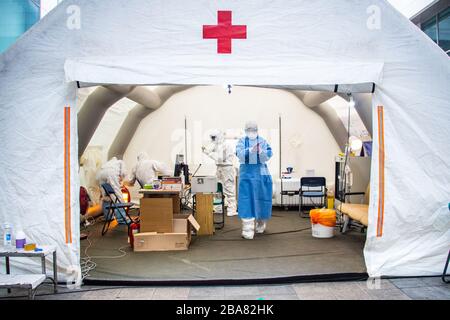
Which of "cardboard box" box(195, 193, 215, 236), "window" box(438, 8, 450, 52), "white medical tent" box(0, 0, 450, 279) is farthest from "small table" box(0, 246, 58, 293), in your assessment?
"window" box(438, 8, 450, 52)

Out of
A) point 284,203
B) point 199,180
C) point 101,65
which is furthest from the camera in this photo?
point 284,203

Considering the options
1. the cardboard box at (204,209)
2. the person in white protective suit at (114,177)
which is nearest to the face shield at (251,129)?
the cardboard box at (204,209)

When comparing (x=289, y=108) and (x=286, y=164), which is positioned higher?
(x=289, y=108)

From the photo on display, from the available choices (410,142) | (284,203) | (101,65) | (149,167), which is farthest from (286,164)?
(101,65)

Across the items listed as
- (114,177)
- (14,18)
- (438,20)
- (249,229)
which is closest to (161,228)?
(249,229)

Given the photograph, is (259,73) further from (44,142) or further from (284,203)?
(284,203)

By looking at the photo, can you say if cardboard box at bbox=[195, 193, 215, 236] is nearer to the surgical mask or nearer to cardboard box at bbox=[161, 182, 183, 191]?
cardboard box at bbox=[161, 182, 183, 191]

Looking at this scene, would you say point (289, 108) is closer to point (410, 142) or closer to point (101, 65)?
point (410, 142)

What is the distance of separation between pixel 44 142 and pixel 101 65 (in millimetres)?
845

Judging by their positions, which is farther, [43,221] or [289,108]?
[289,108]

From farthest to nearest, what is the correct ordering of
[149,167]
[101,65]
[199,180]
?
[149,167] < [199,180] < [101,65]

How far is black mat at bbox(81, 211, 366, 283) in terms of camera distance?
3826mm

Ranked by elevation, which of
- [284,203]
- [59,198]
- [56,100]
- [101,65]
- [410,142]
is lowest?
[284,203]

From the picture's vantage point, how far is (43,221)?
3.70 metres
